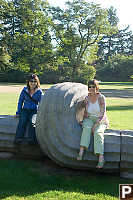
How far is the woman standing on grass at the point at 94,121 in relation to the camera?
10.9 feet

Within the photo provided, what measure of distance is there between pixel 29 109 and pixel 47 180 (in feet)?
4.13

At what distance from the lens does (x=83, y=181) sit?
332cm

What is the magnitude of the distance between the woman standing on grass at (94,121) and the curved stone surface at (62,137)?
99mm

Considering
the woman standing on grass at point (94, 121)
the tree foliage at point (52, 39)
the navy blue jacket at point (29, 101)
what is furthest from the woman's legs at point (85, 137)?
the tree foliage at point (52, 39)

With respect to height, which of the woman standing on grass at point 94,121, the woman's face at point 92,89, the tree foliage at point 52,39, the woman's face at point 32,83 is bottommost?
the woman standing on grass at point 94,121

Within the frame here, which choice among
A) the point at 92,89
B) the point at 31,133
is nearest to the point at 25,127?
the point at 31,133

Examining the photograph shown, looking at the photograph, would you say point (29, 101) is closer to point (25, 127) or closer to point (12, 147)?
point (25, 127)

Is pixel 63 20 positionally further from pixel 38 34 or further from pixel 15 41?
pixel 15 41

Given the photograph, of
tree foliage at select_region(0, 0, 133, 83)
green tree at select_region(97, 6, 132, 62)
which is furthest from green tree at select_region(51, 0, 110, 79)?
green tree at select_region(97, 6, 132, 62)

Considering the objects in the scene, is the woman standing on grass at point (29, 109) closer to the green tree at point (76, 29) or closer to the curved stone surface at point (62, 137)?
the curved stone surface at point (62, 137)

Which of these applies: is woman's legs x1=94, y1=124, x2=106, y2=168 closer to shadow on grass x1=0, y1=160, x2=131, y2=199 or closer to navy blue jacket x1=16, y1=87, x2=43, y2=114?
shadow on grass x1=0, y1=160, x2=131, y2=199

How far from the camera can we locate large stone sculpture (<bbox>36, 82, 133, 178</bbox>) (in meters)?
3.38

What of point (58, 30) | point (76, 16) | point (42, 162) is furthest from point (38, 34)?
point (42, 162)

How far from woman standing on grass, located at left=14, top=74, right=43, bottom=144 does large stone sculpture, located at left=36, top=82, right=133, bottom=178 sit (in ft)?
1.55
